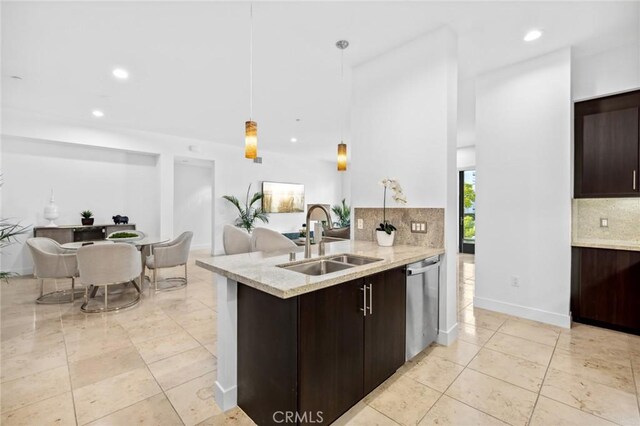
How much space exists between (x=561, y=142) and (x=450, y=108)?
140 centimetres

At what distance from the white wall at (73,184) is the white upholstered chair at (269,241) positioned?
4.20m

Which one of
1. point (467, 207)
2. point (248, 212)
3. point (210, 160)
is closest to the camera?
point (210, 160)

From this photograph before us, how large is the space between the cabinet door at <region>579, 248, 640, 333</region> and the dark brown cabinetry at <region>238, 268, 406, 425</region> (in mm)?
2466

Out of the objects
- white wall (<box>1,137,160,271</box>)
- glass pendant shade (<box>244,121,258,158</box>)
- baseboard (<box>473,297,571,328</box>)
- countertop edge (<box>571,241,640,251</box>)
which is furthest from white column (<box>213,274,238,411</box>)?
white wall (<box>1,137,160,271</box>)

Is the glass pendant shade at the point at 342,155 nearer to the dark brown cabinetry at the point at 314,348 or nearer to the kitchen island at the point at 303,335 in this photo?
the kitchen island at the point at 303,335

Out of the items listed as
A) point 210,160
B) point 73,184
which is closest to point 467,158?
point 210,160

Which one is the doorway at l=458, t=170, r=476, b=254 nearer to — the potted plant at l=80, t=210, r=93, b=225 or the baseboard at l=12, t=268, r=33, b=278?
the potted plant at l=80, t=210, r=93, b=225

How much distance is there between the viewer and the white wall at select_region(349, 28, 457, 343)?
2557 mm

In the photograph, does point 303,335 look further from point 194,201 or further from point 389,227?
point 194,201

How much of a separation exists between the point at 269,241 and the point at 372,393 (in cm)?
173

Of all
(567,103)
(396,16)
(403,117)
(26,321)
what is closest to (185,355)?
(26,321)

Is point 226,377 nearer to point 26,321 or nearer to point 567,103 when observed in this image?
point 26,321

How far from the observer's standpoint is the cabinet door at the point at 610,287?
270cm

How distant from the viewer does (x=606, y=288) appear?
284cm
